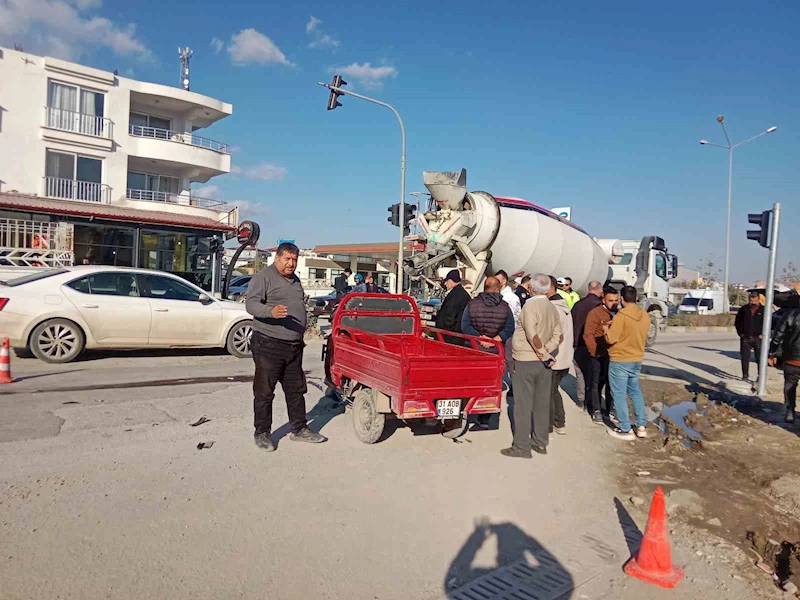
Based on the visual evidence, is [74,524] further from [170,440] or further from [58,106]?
[58,106]

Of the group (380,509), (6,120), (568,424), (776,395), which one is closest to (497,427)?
(568,424)

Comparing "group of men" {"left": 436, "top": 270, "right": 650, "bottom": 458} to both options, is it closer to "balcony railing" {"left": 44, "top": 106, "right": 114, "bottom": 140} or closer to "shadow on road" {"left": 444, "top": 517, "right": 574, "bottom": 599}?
"shadow on road" {"left": 444, "top": 517, "right": 574, "bottom": 599}

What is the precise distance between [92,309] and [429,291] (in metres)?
7.27

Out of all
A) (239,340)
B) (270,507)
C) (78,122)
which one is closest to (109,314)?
(239,340)

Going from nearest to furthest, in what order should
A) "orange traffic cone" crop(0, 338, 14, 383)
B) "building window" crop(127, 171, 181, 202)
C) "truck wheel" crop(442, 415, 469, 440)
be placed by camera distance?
1. "truck wheel" crop(442, 415, 469, 440)
2. "orange traffic cone" crop(0, 338, 14, 383)
3. "building window" crop(127, 171, 181, 202)

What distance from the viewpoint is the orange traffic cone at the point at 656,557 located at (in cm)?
379

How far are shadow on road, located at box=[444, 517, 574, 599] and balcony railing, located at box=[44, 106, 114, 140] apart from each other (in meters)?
27.0

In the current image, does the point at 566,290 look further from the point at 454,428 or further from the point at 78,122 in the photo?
the point at 78,122

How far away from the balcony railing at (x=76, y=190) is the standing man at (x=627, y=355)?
80.3 ft

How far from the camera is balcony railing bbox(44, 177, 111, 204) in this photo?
25.1 metres

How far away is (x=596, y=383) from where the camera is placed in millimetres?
8289

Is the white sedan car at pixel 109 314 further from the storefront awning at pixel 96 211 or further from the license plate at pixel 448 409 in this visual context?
the storefront awning at pixel 96 211

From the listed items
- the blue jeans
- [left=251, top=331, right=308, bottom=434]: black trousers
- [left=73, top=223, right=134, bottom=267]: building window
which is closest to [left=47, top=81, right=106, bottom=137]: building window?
[left=73, top=223, right=134, bottom=267]: building window

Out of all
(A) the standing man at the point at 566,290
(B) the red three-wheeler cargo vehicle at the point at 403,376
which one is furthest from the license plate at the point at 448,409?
(A) the standing man at the point at 566,290
